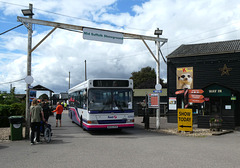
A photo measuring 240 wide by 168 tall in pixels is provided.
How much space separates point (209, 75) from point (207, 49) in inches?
108

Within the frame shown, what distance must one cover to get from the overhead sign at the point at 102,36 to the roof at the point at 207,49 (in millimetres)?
9999

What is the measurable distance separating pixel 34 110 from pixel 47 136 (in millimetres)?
Result: 1207

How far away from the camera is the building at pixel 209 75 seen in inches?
760

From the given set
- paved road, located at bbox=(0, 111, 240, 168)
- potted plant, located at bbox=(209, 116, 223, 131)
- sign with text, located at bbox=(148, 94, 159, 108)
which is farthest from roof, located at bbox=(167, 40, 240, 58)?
paved road, located at bbox=(0, 111, 240, 168)

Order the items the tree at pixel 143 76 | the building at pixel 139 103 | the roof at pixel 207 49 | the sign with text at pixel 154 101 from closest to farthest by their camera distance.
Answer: the sign with text at pixel 154 101
the roof at pixel 207 49
the building at pixel 139 103
the tree at pixel 143 76

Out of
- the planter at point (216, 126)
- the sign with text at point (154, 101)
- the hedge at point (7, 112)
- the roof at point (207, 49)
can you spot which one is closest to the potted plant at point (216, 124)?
the planter at point (216, 126)

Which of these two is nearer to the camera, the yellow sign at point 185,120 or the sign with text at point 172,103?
the yellow sign at point 185,120

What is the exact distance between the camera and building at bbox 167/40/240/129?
1931 centimetres

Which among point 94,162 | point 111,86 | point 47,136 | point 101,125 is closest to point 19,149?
point 47,136

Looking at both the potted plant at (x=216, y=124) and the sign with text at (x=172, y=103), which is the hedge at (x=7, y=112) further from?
the potted plant at (x=216, y=124)

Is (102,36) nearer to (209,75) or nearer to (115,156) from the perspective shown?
(115,156)

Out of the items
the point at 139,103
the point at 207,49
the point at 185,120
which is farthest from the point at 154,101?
the point at 139,103

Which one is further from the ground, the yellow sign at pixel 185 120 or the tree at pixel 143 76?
the tree at pixel 143 76

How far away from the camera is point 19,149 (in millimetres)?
9023
